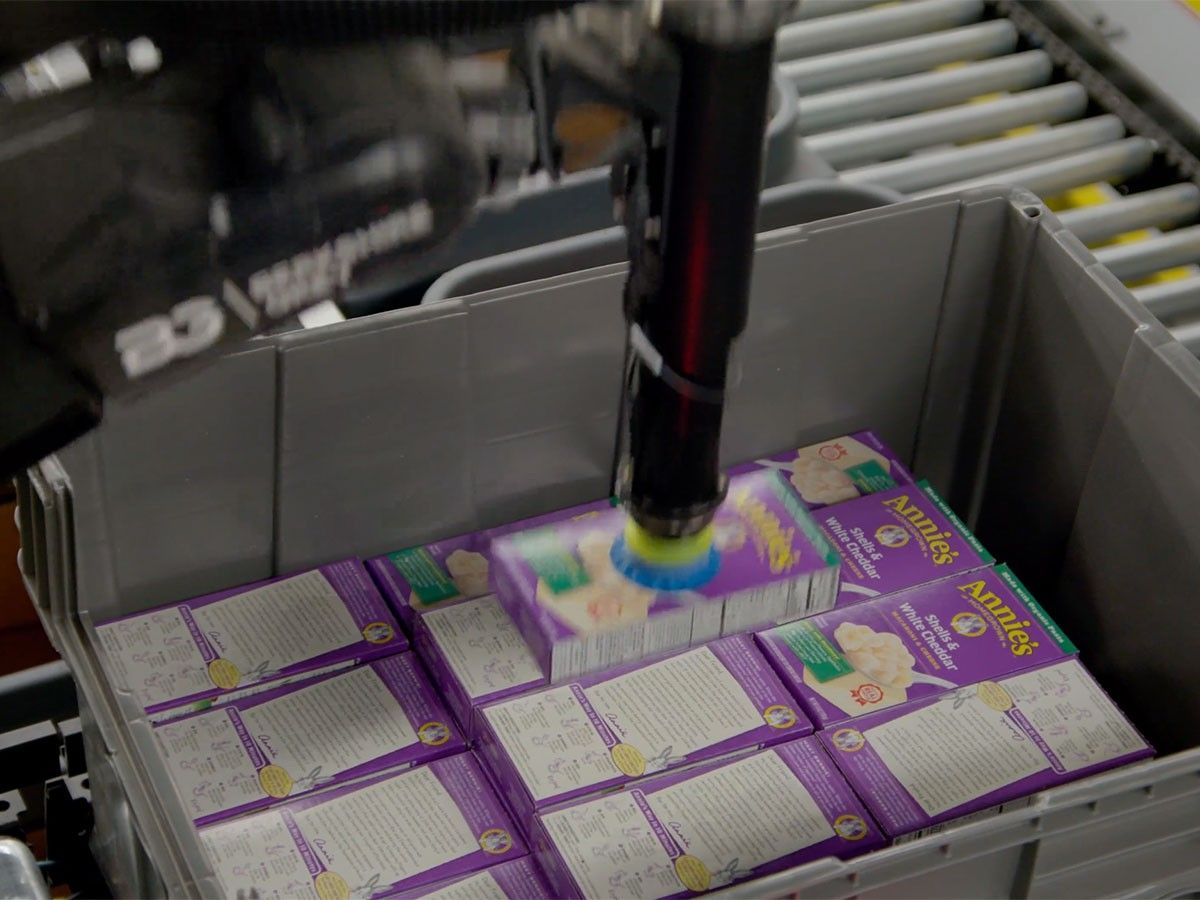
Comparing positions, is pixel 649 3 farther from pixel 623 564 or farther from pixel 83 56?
pixel 623 564

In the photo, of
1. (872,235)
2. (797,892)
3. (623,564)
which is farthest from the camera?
(872,235)

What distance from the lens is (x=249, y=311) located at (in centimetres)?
63

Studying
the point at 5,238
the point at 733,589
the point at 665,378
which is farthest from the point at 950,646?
the point at 5,238

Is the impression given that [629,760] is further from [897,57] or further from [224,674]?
[897,57]

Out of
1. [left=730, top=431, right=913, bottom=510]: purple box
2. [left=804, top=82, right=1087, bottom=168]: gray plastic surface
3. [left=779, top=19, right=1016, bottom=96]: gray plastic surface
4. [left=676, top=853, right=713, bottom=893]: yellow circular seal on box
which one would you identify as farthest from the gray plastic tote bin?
[left=779, top=19, right=1016, bottom=96]: gray plastic surface

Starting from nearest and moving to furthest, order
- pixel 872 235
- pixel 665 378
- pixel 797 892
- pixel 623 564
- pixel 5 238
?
pixel 5 238
pixel 665 378
pixel 797 892
pixel 623 564
pixel 872 235

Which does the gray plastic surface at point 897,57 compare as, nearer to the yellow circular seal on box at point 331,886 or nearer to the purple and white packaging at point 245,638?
the purple and white packaging at point 245,638

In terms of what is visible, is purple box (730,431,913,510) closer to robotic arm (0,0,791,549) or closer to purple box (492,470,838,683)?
purple box (492,470,838,683)

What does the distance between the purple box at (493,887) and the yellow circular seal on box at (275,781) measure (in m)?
0.11

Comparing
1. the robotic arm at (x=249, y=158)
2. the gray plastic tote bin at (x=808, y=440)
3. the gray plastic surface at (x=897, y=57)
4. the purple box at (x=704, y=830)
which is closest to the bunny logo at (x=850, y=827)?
the purple box at (x=704, y=830)

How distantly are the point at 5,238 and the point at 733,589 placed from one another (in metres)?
0.69

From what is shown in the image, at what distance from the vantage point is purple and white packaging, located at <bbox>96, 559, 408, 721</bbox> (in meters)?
1.18

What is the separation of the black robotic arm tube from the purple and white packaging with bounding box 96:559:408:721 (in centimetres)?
37

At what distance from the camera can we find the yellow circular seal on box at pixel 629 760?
3.72 feet
